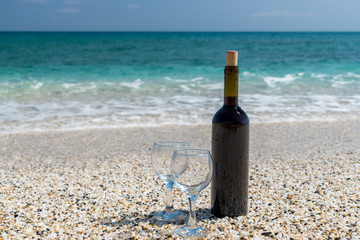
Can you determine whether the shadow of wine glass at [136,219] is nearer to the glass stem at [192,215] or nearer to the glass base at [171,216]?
the glass base at [171,216]

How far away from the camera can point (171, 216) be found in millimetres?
2430

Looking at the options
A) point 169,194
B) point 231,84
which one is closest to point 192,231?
point 169,194

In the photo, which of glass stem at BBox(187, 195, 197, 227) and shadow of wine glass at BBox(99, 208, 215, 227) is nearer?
glass stem at BBox(187, 195, 197, 227)

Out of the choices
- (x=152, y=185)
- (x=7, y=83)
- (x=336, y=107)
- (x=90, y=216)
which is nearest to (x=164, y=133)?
(x=152, y=185)

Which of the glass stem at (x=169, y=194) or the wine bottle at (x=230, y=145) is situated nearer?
the wine bottle at (x=230, y=145)

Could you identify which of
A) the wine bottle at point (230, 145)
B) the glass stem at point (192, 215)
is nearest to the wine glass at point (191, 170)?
the glass stem at point (192, 215)

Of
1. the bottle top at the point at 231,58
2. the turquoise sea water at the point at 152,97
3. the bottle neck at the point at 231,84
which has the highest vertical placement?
the bottle top at the point at 231,58

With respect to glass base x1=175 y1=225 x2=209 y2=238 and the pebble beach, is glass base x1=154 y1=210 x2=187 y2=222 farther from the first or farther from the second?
glass base x1=175 y1=225 x2=209 y2=238

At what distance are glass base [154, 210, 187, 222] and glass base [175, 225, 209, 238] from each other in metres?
0.19

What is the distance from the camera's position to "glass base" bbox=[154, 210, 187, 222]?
2.40 m

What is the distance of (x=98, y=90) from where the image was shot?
1129 cm

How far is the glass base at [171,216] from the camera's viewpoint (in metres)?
2.40

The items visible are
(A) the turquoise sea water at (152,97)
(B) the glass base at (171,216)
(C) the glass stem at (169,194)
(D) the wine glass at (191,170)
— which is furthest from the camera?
(A) the turquoise sea water at (152,97)

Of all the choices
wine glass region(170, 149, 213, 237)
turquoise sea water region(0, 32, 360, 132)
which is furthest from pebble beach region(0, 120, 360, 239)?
turquoise sea water region(0, 32, 360, 132)
